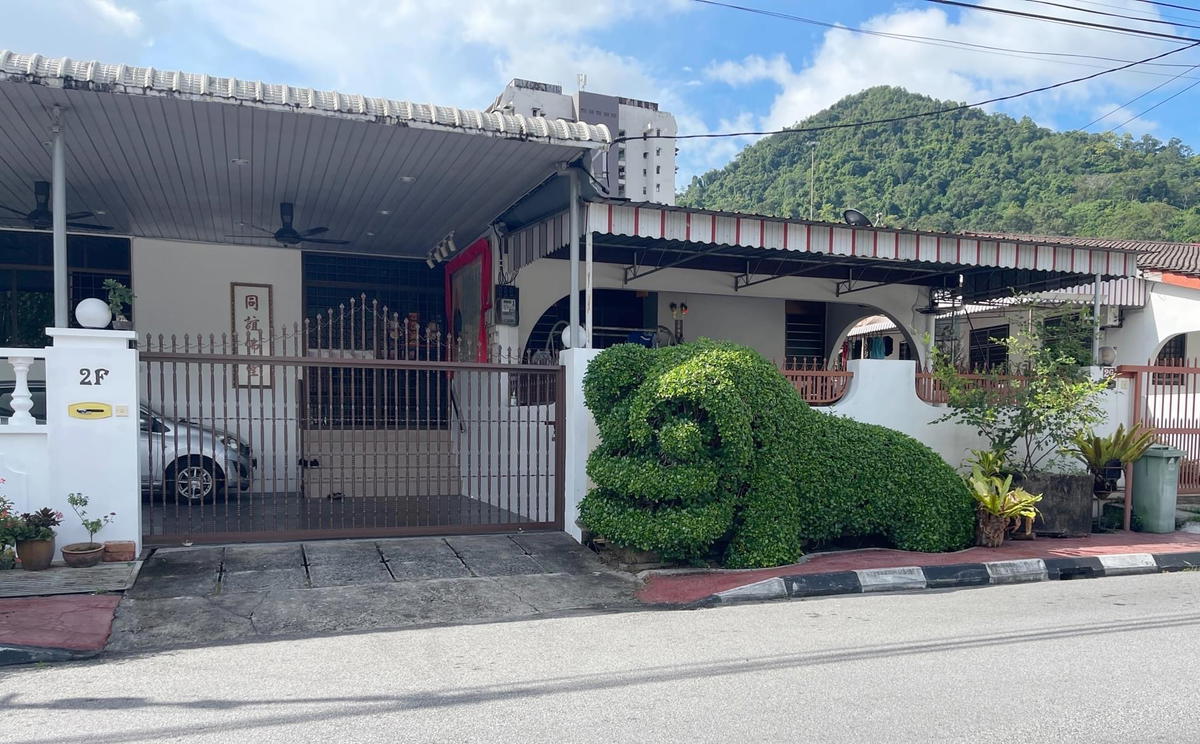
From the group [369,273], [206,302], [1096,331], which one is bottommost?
[1096,331]

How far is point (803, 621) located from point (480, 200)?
6.27m

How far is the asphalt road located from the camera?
3.90m

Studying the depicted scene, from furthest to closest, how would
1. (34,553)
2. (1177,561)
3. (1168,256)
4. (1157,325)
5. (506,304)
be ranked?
(1168,256), (1157,325), (506,304), (1177,561), (34,553)

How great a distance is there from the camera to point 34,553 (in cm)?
656

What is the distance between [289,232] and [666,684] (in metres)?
8.57

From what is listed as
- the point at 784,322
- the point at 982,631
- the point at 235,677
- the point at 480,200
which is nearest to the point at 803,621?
the point at 982,631

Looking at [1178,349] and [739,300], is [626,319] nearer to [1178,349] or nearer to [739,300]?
[739,300]

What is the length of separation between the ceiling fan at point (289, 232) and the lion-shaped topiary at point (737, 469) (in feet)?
16.2

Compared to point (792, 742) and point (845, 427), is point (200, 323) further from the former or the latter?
Result: point (792, 742)

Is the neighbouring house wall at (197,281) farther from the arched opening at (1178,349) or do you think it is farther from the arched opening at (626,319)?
the arched opening at (1178,349)

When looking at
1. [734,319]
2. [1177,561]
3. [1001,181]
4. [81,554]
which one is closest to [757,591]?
[1177,561]

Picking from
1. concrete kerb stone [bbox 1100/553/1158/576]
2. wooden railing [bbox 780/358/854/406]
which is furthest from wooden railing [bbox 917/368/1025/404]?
concrete kerb stone [bbox 1100/553/1158/576]

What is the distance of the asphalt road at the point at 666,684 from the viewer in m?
3.90

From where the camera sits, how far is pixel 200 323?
12062 millimetres
